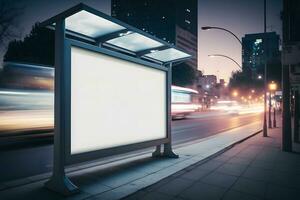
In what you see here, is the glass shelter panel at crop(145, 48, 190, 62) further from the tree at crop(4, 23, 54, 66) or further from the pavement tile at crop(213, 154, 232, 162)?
the tree at crop(4, 23, 54, 66)

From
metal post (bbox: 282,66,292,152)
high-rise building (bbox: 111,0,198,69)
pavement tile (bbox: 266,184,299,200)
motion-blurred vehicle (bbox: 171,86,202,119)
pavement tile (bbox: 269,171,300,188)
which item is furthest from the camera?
high-rise building (bbox: 111,0,198,69)

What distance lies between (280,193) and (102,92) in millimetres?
4127

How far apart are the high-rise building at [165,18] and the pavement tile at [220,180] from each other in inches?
6218

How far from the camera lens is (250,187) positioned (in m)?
5.52

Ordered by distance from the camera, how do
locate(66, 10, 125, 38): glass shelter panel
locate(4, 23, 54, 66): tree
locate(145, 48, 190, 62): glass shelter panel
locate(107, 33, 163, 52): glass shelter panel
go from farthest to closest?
locate(4, 23, 54, 66): tree
locate(145, 48, 190, 62): glass shelter panel
locate(107, 33, 163, 52): glass shelter panel
locate(66, 10, 125, 38): glass shelter panel

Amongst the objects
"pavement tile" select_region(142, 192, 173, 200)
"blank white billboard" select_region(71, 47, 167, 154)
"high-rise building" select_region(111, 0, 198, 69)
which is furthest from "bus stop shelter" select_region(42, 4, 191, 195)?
"high-rise building" select_region(111, 0, 198, 69)

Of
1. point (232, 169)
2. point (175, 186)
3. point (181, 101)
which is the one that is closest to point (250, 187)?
point (232, 169)

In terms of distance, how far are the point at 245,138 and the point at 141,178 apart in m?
9.18

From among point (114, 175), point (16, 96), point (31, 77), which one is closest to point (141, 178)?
point (114, 175)

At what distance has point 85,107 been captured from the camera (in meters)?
5.23

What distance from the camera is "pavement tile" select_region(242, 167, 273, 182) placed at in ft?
20.4

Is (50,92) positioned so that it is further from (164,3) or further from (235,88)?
(164,3)

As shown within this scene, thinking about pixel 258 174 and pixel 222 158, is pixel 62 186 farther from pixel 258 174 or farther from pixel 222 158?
pixel 222 158

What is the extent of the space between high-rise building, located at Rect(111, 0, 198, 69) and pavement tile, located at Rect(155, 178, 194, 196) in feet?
520
